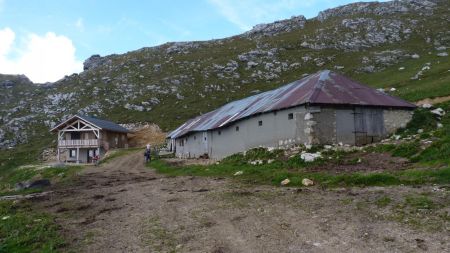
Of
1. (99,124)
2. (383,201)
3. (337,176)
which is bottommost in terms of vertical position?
(383,201)

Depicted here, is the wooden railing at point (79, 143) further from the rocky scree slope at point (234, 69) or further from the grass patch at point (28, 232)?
the grass patch at point (28, 232)

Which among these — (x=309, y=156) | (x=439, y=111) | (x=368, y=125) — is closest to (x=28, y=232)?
(x=309, y=156)

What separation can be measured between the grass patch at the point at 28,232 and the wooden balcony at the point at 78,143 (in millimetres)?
50076

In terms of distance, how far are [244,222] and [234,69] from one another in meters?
85.9

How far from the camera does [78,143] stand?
217ft

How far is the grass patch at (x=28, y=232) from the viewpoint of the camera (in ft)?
37.7

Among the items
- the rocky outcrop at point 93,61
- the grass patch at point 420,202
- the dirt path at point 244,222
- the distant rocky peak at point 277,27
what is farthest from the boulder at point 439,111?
the rocky outcrop at point 93,61

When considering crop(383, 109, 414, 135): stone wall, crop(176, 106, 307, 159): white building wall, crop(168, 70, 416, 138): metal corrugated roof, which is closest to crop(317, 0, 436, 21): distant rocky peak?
crop(176, 106, 307, 159): white building wall

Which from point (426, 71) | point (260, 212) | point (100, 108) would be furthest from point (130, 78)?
point (260, 212)

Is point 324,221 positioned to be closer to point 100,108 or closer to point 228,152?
point 228,152

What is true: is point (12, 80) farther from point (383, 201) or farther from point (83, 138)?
point (383, 201)

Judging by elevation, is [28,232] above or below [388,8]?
below

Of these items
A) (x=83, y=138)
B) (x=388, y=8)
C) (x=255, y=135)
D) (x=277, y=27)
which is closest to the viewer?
(x=255, y=135)

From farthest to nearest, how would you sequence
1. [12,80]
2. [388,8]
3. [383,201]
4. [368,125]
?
[12,80], [388,8], [368,125], [383,201]
